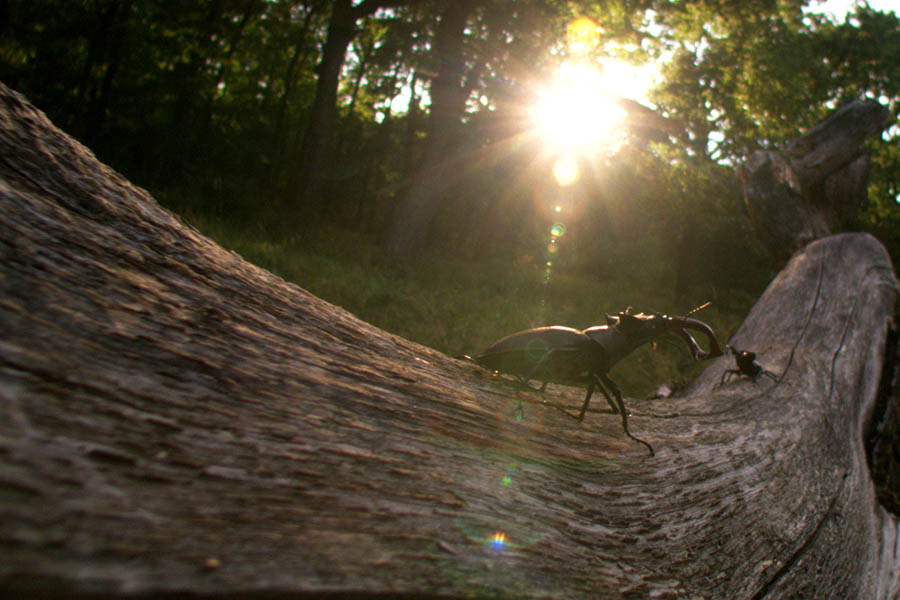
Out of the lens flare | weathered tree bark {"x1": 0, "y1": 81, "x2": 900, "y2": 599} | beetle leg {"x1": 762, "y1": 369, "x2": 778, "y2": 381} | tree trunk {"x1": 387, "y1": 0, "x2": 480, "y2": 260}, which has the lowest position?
weathered tree bark {"x1": 0, "y1": 81, "x2": 900, "y2": 599}

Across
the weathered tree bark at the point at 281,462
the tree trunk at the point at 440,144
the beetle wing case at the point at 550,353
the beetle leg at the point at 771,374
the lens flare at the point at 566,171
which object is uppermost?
the lens flare at the point at 566,171

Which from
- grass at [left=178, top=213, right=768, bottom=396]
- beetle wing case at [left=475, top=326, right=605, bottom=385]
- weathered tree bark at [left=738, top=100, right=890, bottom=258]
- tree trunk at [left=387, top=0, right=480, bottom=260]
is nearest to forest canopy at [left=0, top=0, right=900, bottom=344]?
tree trunk at [left=387, top=0, right=480, bottom=260]

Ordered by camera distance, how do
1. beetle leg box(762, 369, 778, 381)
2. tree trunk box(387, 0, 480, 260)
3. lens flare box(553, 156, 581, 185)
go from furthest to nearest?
1. lens flare box(553, 156, 581, 185)
2. tree trunk box(387, 0, 480, 260)
3. beetle leg box(762, 369, 778, 381)

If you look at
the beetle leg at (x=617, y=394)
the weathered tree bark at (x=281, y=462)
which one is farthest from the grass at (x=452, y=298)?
the weathered tree bark at (x=281, y=462)

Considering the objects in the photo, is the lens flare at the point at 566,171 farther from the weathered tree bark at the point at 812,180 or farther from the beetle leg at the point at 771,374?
the beetle leg at the point at 771,374

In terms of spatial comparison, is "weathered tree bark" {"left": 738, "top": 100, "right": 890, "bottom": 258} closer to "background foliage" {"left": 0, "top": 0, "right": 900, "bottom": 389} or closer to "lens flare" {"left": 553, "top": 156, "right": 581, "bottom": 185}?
"background foliage" {"left": 0, "top": 0, "right": 900, "bottom": 389}

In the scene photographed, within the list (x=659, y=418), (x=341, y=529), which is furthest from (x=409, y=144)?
(x=341, y=529)
